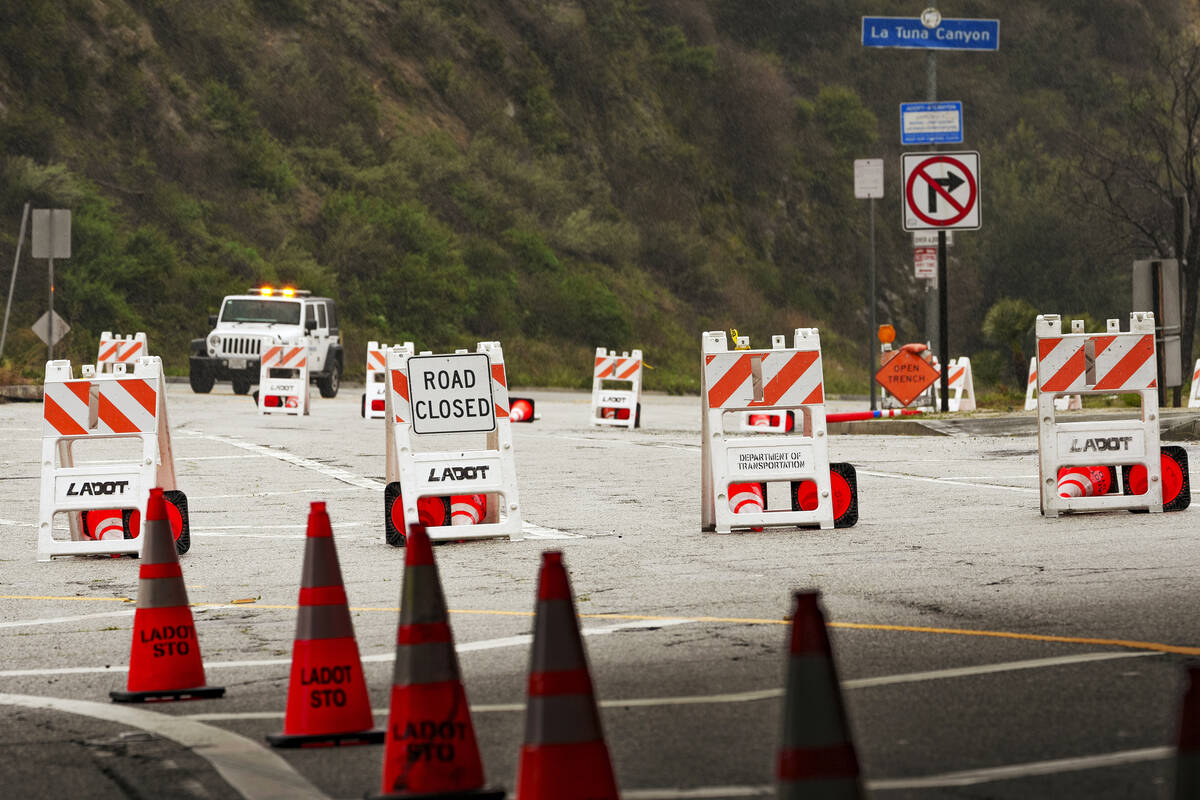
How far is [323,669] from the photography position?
19.8 ft

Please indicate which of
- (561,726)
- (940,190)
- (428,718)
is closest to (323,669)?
(428,718)

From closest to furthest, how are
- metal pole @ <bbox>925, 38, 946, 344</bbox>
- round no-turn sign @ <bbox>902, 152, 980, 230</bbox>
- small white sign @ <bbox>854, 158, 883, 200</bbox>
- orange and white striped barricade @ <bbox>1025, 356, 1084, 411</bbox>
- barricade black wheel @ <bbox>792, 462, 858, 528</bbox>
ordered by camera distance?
barricade black wheel @ <bbox>792, 462, 858, 528</bbox> < round no-turn sign @ <bbox>902, 152, 980, 230</bbox> < orange and white striped barricade @ <bbox>1025, 356, 1084, 411</bbox> < metal pole @ <bbox>925, 38, 946, 344</bbox> < small white sign @ <bbox>854, 158, 883, 200</bbox>

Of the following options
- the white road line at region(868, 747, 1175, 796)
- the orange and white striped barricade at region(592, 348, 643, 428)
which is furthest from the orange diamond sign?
the white road line at region(868, 747, 1175, 796)

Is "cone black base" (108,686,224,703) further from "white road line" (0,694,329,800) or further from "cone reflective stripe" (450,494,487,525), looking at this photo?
"cone reflective stripe" (450,494,487,525)

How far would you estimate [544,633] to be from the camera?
15.4ft

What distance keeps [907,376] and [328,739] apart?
19918 mm

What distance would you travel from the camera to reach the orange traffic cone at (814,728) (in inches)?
148

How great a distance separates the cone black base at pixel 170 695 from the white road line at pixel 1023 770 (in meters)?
2.80

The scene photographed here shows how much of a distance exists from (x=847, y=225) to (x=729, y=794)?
67424 millimetres

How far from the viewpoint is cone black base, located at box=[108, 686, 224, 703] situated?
6.86 meters

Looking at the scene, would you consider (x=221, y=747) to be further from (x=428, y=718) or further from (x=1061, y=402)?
(x=1061, y=402)

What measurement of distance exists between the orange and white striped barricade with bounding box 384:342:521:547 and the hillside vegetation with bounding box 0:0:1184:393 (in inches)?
1043

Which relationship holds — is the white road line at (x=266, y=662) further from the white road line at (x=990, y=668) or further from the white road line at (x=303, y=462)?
the white road line at (x=303, y=462)

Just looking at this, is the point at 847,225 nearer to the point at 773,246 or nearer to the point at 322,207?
the point at 773,246
